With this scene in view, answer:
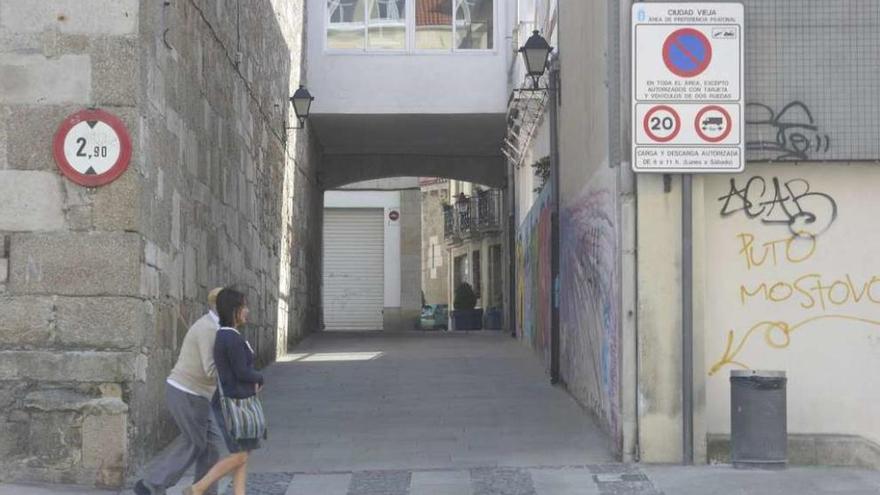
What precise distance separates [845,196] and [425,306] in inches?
1248

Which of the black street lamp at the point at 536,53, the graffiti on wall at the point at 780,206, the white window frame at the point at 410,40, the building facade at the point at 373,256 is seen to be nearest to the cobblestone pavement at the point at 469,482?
the graffiti on wall at the point at 780,206

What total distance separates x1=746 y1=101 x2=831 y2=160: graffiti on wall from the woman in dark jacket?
4227 mm

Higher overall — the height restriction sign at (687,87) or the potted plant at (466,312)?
the height restriction sign at (687,87)

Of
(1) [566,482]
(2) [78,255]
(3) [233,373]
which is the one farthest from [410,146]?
(3) [233,373]

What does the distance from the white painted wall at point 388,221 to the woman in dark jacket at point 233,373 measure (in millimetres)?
31039

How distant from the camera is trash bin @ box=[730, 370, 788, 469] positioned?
29.3 feet

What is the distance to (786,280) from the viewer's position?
9.58 metres

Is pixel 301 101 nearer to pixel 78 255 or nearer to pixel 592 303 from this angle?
pixel 592 303

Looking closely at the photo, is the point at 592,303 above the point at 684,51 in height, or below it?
below

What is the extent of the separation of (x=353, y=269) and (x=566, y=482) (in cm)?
3023

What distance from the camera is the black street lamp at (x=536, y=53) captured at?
47.0ft

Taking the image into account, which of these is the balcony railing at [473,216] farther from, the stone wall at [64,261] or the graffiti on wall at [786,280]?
the stone wall at [64,261]

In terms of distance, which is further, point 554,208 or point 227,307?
point 554,208

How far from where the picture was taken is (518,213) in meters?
23.9
